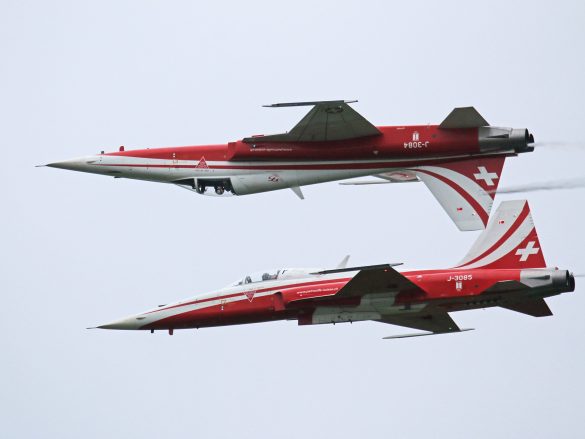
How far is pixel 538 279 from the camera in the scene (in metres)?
60.3

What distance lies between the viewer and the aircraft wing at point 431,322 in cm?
6481

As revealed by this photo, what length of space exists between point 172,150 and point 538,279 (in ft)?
37.7

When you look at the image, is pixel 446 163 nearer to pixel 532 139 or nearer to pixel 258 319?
pixel 532 139

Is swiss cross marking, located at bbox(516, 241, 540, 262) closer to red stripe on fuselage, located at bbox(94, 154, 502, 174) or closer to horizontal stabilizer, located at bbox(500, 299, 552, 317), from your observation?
horizontal stabilizer, located at bbox(500, 299, 552, 317)

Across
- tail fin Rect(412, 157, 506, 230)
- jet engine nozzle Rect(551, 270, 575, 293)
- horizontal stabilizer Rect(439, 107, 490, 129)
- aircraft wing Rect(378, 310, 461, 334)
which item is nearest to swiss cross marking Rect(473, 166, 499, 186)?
A: tail fin Rect(412, 157, 506, 230)

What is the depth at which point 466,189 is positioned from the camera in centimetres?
6256

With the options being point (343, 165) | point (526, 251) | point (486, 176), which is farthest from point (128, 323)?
point (526, 251)

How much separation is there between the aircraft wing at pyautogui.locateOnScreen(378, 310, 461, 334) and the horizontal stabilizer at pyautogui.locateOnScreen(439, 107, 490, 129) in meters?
5.79

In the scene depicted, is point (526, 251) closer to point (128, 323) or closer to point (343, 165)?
point (343, 165)

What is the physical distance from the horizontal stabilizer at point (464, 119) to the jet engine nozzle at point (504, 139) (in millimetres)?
229

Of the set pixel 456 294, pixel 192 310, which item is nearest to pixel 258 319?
pixel 192 310

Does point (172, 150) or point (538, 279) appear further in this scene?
point (172, 150)

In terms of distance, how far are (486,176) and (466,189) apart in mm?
648

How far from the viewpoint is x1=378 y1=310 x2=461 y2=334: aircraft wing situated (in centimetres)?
6481
